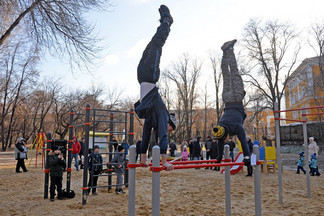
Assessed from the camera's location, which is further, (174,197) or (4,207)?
(174,197)

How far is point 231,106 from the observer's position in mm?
4234

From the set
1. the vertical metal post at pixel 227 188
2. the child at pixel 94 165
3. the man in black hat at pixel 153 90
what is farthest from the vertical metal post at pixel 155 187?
the child at pixel 94 165

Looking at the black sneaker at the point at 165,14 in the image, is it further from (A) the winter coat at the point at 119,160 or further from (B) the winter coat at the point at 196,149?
(B) the winter coat at the point at 196,149

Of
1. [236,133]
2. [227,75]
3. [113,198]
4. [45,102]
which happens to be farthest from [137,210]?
[45,102]

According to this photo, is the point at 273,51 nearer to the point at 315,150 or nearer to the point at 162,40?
the point at 315,150

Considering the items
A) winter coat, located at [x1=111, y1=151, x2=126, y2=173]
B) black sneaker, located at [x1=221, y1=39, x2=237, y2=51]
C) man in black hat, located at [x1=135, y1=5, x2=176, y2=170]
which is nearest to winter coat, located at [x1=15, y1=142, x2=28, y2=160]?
winter coat, located at [x1=111, y1=151, x2=126, y2=173]

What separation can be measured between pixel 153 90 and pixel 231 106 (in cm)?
154

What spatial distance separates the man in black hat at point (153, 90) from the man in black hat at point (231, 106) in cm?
102

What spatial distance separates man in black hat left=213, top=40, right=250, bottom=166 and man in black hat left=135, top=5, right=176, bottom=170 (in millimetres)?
1019

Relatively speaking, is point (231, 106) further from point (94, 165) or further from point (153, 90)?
point (94, 165)

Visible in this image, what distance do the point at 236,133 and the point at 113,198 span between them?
14.7ft

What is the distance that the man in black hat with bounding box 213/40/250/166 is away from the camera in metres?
4.00

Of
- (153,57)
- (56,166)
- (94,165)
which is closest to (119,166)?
(94,165)

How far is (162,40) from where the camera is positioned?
3406 millimetres
